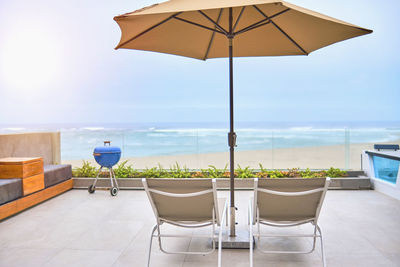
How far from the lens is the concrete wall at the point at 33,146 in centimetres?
546

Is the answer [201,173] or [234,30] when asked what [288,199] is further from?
[201,173]

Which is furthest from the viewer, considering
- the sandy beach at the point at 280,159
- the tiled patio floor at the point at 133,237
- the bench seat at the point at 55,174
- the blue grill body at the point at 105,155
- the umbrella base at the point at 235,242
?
the sandy beach at the point at 280,159

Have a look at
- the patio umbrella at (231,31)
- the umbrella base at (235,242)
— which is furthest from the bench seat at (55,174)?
the umbrella base at (235,242)

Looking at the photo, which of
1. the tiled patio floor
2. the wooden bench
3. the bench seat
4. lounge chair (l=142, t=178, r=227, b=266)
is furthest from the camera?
the bench seat

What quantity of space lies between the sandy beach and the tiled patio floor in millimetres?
1494

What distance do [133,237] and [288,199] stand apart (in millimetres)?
1808

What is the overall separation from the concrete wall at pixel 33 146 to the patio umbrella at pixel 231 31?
3315 mm

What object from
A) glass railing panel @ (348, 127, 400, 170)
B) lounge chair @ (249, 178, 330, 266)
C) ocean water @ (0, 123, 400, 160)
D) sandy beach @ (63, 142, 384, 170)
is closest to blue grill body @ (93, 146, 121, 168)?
sandy beach @ (63, 142, 384, 170)

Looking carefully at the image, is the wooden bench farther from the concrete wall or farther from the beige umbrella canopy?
the beige umbrella canopy

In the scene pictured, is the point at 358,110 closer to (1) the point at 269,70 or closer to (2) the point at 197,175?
(1) the point at 269,70

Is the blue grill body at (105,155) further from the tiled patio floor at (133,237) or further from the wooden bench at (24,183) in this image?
the wooden bench at (24,183)

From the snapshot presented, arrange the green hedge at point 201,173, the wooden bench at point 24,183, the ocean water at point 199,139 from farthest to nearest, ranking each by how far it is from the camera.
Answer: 1. the ocean water at point 199,139
2. the green hedge at point 201,173
3. the wooden bench at point 24,183

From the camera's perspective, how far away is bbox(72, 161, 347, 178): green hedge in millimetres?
6254

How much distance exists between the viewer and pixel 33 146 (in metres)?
6.09
